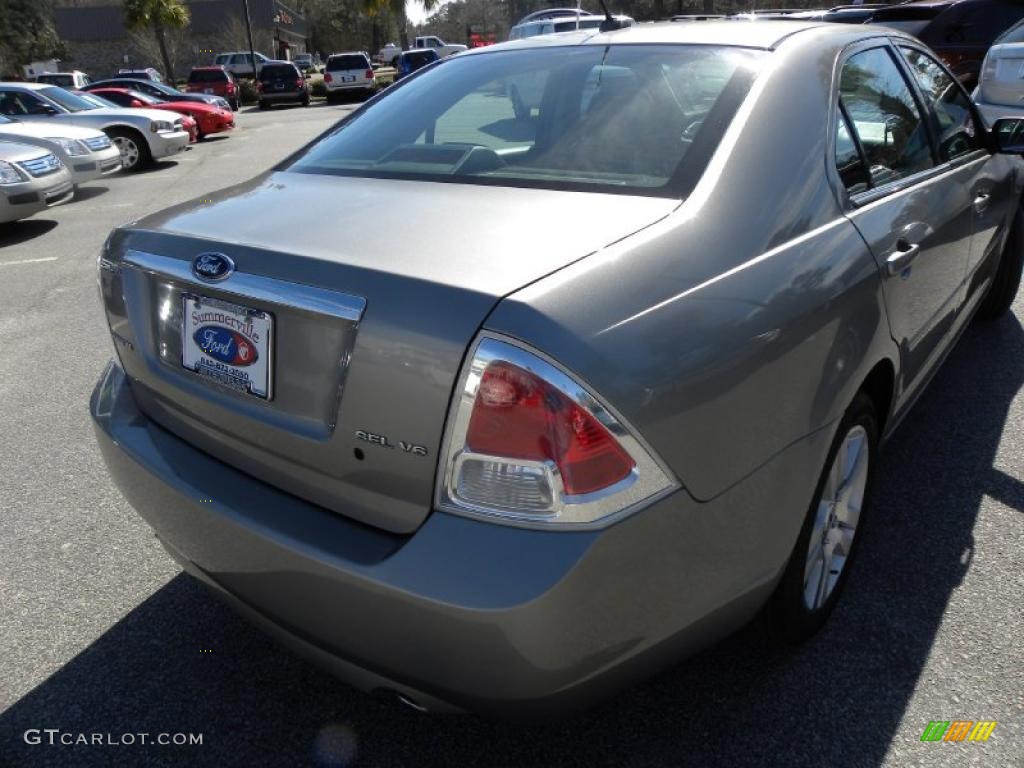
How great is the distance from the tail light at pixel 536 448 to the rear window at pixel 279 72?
3162 cm

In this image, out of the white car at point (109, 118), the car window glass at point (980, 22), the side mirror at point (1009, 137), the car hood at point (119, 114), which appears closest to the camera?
the side mirror at point (1009, 137)

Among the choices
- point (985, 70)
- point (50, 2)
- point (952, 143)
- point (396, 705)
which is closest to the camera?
point (396, 705)

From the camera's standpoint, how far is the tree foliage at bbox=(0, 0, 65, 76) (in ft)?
165

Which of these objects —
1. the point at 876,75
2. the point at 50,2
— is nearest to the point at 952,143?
the point at 876,75

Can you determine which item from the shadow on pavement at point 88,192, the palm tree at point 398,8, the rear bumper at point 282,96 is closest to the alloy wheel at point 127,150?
the shadow on pavement at point 88,192

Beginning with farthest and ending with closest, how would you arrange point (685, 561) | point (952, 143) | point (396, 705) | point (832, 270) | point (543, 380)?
1. point (952, 143)
2. point (396, 705)
3. point (832, 270)
4. point (685, 561)
5. point (543, 380)

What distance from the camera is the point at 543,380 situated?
1.49m

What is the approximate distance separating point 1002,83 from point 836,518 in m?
6.46

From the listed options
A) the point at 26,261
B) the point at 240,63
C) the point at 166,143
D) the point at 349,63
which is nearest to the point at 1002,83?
the point at 26,261

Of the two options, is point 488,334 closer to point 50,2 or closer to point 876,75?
point 876,75

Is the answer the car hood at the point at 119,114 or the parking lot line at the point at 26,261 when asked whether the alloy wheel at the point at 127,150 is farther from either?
the parking lot line at the point at 26,261

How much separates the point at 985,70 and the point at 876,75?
5.80 m

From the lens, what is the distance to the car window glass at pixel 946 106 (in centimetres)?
319

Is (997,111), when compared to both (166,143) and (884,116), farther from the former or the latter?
(166,143)
